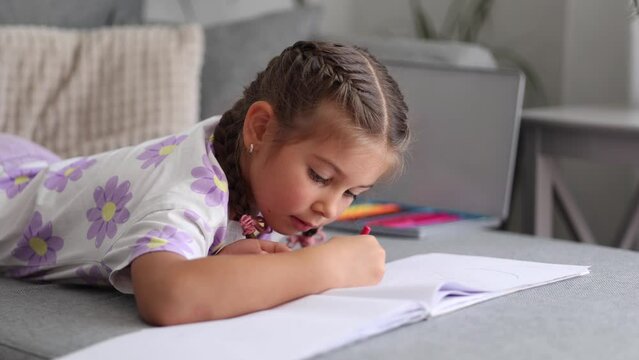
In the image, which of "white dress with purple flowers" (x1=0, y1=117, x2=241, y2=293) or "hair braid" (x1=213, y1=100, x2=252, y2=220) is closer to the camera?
"white dress with purple flowers" (x1=0, y1=117, x2=241, y2=293)

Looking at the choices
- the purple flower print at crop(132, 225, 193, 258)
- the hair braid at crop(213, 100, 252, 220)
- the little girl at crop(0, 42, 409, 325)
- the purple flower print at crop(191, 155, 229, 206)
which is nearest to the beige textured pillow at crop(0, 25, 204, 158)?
the little girl at crop(0, 42, 409, 325)

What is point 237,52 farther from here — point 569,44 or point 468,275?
point 468,275

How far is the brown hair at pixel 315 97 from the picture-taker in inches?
53.1

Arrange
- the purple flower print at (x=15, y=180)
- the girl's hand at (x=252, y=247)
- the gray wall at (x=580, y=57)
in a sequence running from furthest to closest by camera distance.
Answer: the gray wall at (x=580, y=57)
the purple flower print at (x=15, y=180)
the girl's hand at (x=252, y=247)

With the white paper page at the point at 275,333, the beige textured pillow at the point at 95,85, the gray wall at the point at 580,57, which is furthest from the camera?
the gray wall at the point at 580,57

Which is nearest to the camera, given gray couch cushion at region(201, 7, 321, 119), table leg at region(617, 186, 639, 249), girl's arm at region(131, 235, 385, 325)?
girl's arm at region(131, 235, 385, 325)

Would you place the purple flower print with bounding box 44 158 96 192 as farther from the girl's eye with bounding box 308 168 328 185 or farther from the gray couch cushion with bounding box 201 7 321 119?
the gray couch cushion with bounding box 201 7 321 119

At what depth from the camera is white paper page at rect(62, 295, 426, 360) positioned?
1.06 meters

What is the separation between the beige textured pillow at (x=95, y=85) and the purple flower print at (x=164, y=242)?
961 millimetres

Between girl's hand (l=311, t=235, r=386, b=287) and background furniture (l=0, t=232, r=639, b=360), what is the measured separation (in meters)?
0.12

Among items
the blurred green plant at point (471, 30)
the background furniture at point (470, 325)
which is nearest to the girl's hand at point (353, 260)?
the background furniture at point (470, 325)

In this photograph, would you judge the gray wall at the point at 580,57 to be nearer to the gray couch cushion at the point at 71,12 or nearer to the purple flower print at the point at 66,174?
the gray couch cushion at the point at 71,12

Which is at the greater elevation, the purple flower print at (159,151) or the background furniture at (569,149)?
the purple flower print at (159,151)

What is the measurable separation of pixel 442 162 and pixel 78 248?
3.12 ft
